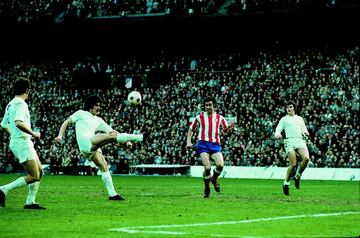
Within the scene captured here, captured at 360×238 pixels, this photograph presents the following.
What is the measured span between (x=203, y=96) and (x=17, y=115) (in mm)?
33186

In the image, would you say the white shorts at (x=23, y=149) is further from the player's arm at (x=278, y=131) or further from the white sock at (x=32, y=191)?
the player's arm at (x=278, y=131)

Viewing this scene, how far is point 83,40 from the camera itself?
2254 inches

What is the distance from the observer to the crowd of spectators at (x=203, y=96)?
40.0m

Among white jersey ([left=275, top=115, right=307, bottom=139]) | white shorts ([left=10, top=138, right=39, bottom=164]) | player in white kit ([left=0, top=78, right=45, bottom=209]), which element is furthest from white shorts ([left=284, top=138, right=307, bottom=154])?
white shorts ([left=10, top=138, right=39, bottom=164])

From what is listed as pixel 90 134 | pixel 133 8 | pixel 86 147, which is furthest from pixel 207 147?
pixel 133 8

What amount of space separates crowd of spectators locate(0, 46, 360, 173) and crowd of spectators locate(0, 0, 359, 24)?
3132 mm

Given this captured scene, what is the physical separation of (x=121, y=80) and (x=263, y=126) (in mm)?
14269

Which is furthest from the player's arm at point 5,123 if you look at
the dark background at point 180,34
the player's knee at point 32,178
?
the dark background at point 180,34

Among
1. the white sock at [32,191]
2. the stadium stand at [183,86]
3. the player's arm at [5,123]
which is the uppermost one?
the stadium stand at [183,86]

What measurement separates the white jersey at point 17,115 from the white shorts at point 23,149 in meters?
0.11

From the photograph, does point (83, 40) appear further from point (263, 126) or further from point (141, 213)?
point (141, 213)

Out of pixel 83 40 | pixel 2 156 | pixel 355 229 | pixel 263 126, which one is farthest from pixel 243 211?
pixel 83 40

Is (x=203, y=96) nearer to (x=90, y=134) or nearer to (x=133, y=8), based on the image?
(x=133, y=8)

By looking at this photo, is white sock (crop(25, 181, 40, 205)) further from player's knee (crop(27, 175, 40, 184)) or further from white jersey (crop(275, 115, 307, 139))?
white jersey (crop(275, 115, 307, 139))
